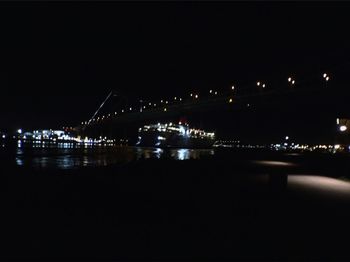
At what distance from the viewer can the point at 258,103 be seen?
66125 mm

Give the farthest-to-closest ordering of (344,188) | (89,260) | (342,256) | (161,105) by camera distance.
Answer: (161,105) < (344,188) < (342,256) < (89,260)

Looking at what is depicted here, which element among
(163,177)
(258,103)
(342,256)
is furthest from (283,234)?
(258,103)

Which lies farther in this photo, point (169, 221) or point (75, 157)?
point (75, 157)

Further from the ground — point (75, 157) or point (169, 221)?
point (75, 157)

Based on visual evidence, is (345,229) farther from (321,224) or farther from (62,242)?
(62,242)

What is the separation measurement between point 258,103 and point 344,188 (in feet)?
174

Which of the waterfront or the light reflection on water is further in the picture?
the light reflection on water

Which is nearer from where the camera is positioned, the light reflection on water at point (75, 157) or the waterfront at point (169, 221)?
the waterfront at point (169, 221)

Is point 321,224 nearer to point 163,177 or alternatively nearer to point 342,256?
point 342,256

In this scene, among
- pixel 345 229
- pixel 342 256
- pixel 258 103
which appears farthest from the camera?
pixel 258 103

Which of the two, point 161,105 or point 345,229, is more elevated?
point 161,105

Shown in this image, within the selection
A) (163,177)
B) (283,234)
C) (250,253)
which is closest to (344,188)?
(163,177)

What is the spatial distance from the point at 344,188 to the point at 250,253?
9864 millimetres

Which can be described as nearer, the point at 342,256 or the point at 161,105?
the point at 342,256
